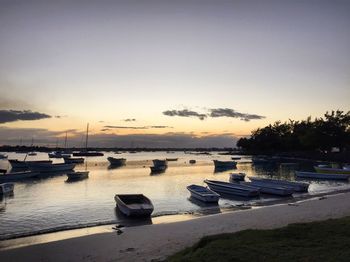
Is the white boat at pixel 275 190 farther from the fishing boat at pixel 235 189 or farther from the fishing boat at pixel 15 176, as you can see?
the fishing boat at pixel 15 176

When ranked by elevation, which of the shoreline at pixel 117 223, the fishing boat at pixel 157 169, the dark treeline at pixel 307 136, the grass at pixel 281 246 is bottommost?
the shoreline at pixel 117 223

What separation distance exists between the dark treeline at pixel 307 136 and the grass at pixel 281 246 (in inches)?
4674

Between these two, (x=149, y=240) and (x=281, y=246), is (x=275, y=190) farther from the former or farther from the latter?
(x=281, y=246)

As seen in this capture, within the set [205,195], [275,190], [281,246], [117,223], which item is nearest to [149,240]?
[117,223]

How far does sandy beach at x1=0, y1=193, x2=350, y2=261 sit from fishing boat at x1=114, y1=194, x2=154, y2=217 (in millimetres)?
2876

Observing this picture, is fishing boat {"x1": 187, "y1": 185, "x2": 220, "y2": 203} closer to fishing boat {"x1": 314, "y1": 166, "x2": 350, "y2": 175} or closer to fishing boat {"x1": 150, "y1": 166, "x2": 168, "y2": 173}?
fishing boat {"x1": 314, "y1": 166, "x2": 350, "y2": 175}

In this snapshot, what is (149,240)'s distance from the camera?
707 inches

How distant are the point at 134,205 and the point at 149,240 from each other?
9.39 m

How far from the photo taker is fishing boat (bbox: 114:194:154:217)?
2602 centimetres

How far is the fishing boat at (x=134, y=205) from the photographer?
26016mm

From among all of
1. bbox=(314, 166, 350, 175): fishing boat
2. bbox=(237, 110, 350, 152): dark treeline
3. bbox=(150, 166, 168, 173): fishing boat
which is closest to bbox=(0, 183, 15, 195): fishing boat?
bbox=(150, 166, 168, 173): fishing boat

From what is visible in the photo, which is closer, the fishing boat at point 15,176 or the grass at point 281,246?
the grass at point 281,246

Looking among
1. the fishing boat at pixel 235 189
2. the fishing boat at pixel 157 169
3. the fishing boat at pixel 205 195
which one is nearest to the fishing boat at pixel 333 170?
the fishing boat at pixel 235 189

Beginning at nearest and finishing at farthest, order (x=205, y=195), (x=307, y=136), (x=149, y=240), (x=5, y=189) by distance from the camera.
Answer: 1. (x=149, y=240)
2. (x=205, y=195)
3. (x=5, y=189)
4. (x=307, y=136)
